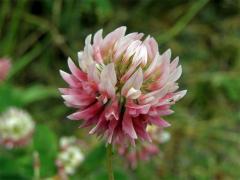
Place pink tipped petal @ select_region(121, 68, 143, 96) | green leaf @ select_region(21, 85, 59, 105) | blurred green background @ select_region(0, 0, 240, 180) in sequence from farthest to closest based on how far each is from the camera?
green leaf @ select_region(21, 85, 59, 105)
blurred green background @ select_region(0, 0, 240, 180)
pink tipped petal @ select_region(121, 68, 143, 96)

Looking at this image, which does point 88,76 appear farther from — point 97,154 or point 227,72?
point 227,72

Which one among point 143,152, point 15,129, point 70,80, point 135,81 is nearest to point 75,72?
point 70,80

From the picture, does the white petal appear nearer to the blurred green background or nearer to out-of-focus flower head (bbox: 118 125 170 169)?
out-of-focus flower head (bbox: 118 125 170 169)

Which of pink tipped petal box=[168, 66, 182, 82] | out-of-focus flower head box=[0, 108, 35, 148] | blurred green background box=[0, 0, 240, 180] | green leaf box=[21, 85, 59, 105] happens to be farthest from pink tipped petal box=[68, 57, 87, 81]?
green leaf box=[21, 85, 59, 105]

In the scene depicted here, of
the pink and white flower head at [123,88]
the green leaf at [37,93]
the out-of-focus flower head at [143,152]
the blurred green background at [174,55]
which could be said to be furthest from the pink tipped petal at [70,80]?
the green leaf at [37,93]

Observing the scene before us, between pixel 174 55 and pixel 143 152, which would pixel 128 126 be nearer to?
pixel 143 152

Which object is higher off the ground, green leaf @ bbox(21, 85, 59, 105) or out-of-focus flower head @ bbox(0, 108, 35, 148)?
green leaf @ bbox(21, 85, 59, 105)

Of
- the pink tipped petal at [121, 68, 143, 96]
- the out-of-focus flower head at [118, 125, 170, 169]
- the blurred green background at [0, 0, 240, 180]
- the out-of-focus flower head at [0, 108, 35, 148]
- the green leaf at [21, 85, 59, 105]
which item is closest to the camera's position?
the pink tipped petal at [121, 68, 143, 96]
